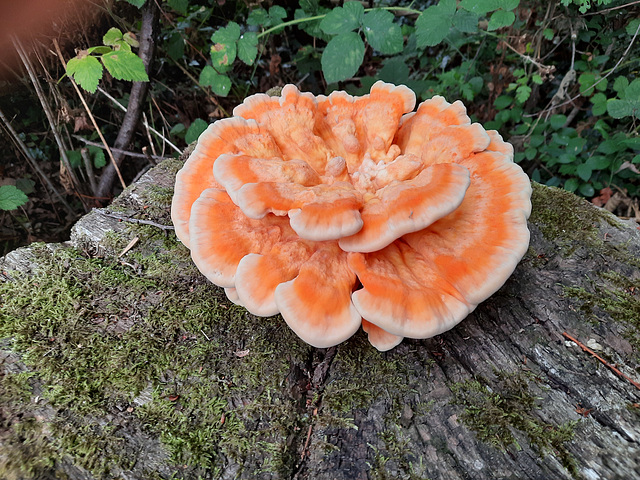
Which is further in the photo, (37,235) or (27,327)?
(37,235)

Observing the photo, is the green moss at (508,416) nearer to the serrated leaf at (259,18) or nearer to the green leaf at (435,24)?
the green leaf at (435,24)

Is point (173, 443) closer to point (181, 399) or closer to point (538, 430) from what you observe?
point (181, 399)

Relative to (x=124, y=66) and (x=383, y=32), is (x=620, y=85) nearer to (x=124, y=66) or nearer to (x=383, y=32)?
(x=383, y=32)

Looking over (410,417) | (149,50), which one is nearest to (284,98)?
(410,417)

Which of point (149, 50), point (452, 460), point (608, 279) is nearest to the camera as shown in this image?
point (452, 460)

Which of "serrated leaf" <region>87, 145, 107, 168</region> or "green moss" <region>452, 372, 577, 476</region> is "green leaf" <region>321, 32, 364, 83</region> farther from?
"serrated leaf" <region>87, 145, 107, 168</region>

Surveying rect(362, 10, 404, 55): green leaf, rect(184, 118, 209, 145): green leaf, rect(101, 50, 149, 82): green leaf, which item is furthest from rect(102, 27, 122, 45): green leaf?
Result: rect(362, 10, 404, 55): green leaf

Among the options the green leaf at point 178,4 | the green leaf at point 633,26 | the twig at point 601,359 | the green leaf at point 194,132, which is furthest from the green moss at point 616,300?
the green leaf at point 178,4
